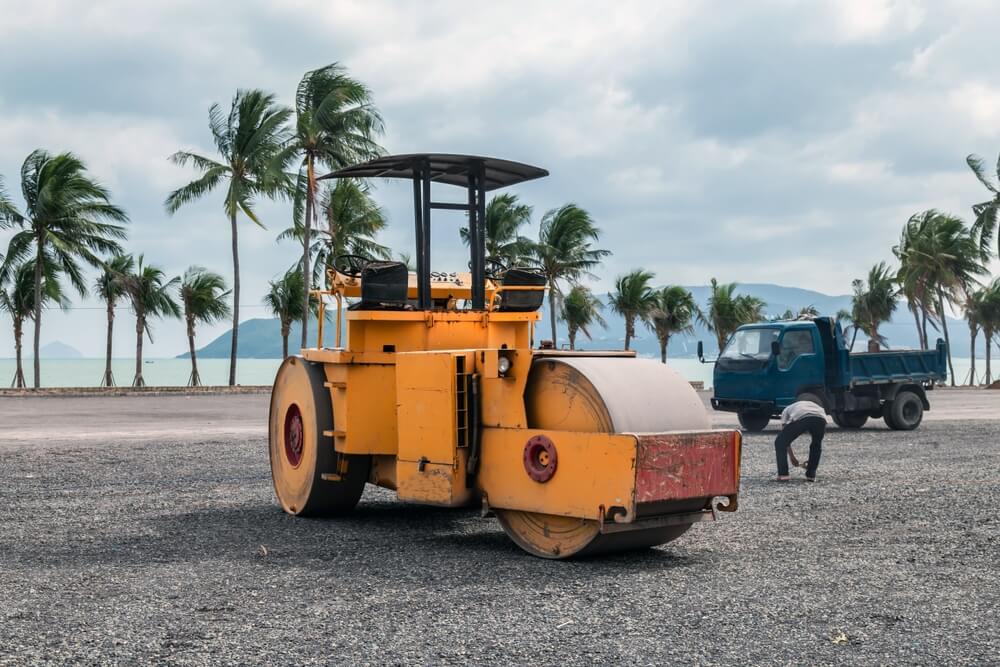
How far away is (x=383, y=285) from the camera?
28.1 ft

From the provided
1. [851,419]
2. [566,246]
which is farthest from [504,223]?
[851,419]

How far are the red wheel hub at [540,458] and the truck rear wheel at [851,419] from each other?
15209 mm

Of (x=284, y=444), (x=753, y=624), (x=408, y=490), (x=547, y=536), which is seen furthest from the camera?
(x=284, y=444)

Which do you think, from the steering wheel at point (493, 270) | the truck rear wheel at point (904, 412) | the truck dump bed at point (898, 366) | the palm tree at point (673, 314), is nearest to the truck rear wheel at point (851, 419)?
the truck rear wheel at point (904, 412)

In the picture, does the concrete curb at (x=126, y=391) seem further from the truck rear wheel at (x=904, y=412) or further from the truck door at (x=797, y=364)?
the truck rear wheel at (x=904, y=412)

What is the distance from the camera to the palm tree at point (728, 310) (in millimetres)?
56969

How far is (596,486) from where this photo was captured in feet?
22.6

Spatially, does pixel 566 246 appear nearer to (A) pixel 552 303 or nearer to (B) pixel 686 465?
(A) pixel 552 303

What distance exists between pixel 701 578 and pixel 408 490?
2.20 metres

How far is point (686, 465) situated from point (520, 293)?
2582 millimetres

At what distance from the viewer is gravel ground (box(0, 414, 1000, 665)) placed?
5.23m

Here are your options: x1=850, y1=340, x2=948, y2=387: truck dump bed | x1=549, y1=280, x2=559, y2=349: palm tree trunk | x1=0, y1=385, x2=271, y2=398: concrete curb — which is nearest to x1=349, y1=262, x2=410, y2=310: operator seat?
x1=850, y1=340, x2=948, y2=387: truck dump bed

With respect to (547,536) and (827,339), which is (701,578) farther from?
(827,339)

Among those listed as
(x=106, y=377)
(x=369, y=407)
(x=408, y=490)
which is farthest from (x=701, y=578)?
(x=106, y=377)
